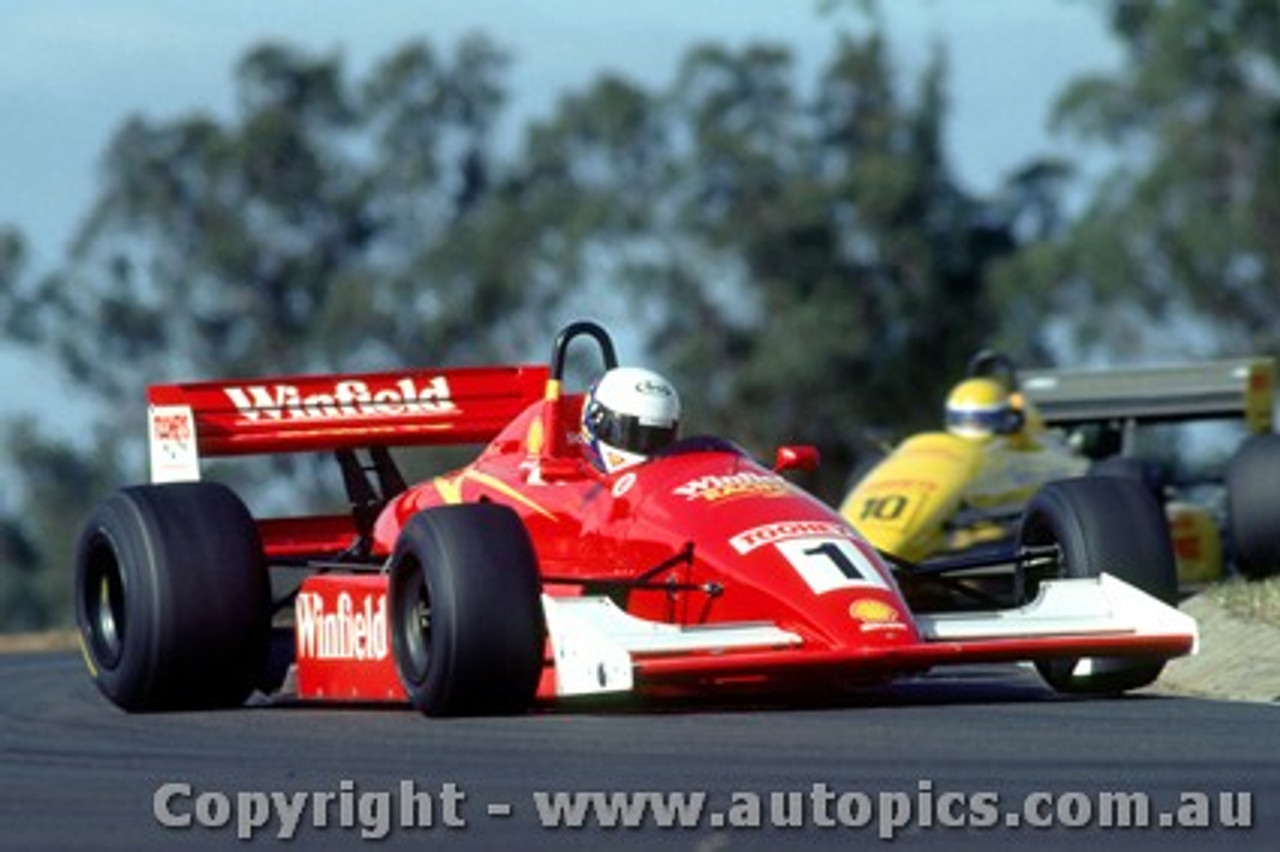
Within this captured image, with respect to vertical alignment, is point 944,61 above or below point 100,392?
above

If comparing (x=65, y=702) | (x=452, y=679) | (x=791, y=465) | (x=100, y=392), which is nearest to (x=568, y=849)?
(x=452, y=679)

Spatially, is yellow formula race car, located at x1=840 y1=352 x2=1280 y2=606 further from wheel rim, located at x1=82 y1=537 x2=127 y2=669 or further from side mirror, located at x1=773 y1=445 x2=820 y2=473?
wheel rim, located at x1=82 y1=537 x2=127 y2=669

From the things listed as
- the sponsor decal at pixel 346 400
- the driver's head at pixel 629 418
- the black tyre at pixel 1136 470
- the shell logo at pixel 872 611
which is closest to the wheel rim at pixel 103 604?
the sponsor decal at pixel 346 400

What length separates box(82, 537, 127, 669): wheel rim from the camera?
53.7ft

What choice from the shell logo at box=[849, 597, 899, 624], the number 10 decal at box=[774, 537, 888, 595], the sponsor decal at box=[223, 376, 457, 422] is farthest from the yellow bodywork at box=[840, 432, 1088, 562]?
the shell logo at box=[849, 597, 899, 624]

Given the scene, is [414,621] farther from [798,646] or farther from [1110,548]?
[1110,548]

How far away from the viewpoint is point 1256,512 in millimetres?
22609

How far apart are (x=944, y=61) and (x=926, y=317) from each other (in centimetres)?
476

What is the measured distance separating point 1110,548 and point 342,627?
117 inches

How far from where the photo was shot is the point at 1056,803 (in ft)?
36.1

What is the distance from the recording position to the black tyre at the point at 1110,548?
1574cm

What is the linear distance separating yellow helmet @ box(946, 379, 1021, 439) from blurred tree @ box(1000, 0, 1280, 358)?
32442 mm

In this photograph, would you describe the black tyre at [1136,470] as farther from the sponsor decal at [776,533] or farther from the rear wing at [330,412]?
the sponsor decal at [776,533]

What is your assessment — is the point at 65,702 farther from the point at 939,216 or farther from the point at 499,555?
the point at 939,216
